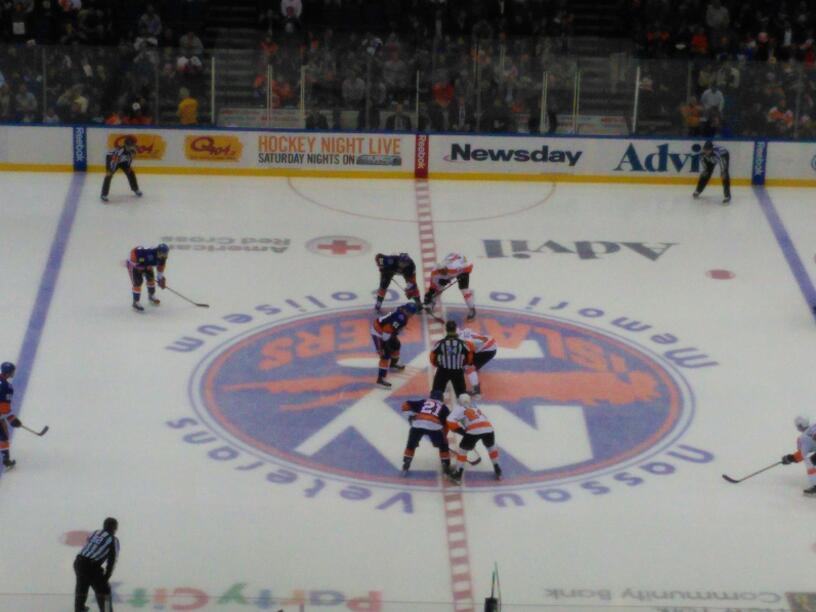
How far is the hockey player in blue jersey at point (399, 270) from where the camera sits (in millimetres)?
19891

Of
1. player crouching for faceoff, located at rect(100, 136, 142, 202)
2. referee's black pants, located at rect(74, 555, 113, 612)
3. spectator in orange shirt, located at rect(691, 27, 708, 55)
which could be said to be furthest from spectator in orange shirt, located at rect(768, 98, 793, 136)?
referee's black pants, located at rect(74, 555, 113, 612)

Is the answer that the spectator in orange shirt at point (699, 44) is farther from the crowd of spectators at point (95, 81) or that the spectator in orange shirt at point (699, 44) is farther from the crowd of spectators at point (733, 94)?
the crowd of spectators at point (95, 81)

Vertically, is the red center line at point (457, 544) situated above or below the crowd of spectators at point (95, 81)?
below

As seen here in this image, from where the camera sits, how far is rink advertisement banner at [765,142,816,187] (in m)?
26.5

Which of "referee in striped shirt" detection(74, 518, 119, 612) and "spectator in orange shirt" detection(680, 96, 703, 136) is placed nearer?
"referee in striped shirt" detection(74, 518, 119, 612)

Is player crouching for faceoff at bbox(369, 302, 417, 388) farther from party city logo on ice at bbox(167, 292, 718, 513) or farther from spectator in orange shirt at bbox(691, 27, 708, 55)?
spectator in orange shirt at bbox(691, 27, 708, 55)

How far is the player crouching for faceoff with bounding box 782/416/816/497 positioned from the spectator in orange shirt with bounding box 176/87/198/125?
13452 mm

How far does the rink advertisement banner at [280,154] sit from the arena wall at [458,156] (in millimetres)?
16

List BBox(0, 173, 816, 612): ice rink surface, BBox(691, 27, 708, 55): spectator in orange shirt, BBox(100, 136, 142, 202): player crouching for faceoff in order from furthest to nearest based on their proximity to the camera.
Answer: BBox(691, 27, 708, 55): spectator in orange shirt < BBox(100, 136, 142, 202): player crouching for faceoff < BBox(0, 173, 816, 612): ice rink surface

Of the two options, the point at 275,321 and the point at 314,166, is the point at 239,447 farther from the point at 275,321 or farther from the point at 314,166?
the point at 314,166

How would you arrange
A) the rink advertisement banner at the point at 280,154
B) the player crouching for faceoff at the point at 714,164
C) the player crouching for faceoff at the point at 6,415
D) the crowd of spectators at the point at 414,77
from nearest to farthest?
the player crouching for faceoff at the point at 6,415, the player crouching for faceoff at the point at 714,164, the rink advertisement banner at the point at 280,154, the crowd of spectators at the point at 414,77

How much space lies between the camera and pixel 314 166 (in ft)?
87.3

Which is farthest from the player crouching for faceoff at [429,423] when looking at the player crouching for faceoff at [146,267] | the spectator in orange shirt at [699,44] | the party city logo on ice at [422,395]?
the spectator in orange shirt at [699,44]

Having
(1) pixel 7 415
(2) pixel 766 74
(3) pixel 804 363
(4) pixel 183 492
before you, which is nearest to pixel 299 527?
(4) pixel 183 492
